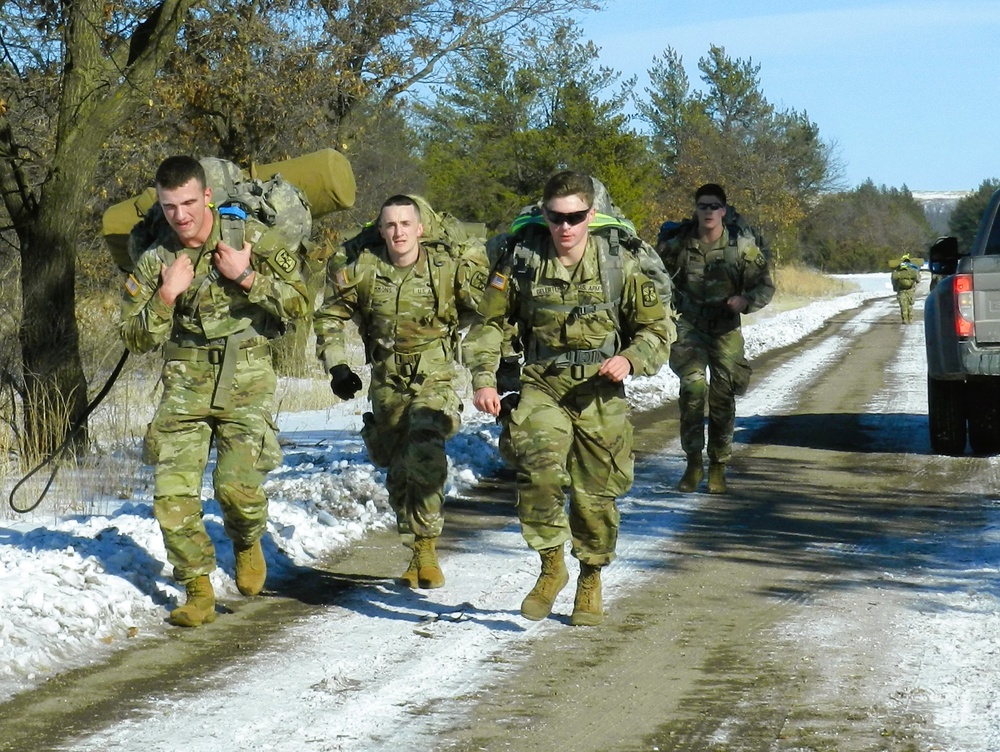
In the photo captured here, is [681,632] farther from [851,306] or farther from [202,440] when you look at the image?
[851,306]

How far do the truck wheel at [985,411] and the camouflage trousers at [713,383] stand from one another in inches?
93.6

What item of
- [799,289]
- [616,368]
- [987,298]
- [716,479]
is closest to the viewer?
[616,368]

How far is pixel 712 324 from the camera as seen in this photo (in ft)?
31.2

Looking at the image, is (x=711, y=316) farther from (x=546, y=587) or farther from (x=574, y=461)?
(x=546, y=587)

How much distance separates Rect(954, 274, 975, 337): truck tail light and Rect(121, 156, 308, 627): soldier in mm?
5615

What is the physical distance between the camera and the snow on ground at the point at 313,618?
478cm

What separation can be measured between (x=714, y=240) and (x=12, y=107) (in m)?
7.26

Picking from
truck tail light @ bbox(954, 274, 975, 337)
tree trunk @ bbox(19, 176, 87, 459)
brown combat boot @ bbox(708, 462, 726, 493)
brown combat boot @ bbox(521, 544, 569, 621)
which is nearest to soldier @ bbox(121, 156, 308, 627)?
brown combat boot @ bbox(521, 544, 569, 621)

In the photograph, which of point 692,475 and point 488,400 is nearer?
point 488,400

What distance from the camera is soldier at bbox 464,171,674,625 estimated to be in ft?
19.4

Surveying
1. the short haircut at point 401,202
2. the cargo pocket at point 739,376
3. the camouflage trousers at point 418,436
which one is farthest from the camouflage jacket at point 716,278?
the short haircut at point 401,202

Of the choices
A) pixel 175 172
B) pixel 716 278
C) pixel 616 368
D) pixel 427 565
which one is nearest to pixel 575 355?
pixel 616 368

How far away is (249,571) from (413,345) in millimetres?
1266

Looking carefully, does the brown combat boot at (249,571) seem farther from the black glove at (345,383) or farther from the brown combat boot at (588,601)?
the brown combat boot at (588,601)
